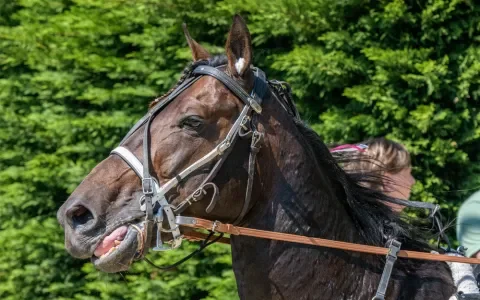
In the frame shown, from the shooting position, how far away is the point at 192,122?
261 cm

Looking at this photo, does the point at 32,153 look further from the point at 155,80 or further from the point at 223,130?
the point at 223,130

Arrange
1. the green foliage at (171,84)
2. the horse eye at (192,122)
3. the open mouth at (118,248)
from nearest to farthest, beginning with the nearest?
the open mouth at (118,248) → the horse eye at (192,122) → the green foliage at (171,84)

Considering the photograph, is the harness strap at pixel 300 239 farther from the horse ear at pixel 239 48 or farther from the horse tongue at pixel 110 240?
the horse ear at pixel 239 48

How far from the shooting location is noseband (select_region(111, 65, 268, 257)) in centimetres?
253

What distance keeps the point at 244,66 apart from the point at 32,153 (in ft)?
11.9

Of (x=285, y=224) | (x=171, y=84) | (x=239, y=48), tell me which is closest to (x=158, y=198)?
(x=285, y=224)

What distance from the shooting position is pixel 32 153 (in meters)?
5.84

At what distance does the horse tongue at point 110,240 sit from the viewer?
2.51m

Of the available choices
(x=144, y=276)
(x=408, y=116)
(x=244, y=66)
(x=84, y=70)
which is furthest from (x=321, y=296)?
(x=84, y=70)

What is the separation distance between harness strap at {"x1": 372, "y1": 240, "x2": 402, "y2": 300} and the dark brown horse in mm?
65

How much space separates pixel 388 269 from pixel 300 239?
0.36m

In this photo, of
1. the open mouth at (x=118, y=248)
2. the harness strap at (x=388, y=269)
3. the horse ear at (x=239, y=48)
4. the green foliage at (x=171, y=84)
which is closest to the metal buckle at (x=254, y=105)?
the horse ear at (x=239, y=48)

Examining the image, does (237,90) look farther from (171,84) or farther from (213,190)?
(171,84)

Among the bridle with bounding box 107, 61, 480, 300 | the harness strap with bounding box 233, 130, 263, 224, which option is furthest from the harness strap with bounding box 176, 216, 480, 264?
the harness strap with bounding box 233, 130, 263, 224
